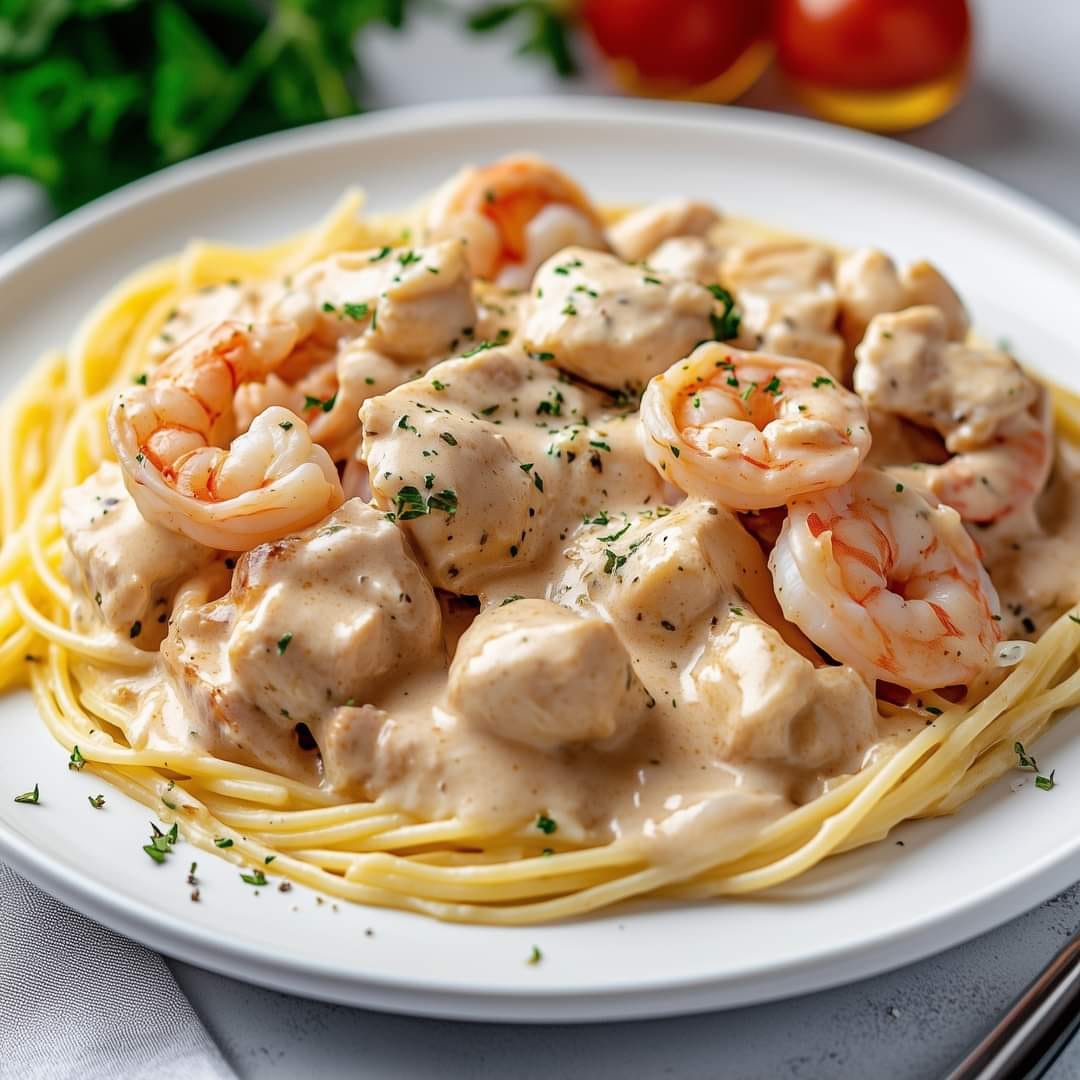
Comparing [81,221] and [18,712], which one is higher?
[81,221]

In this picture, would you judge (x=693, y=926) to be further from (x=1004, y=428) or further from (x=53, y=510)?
(x=53, y=510)

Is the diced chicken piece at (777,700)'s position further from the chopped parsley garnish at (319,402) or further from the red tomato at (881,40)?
the red tomato at (881,40)

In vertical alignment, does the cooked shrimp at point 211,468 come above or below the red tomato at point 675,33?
above

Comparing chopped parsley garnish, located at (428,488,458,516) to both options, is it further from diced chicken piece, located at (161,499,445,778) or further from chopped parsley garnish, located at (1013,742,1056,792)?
chopped parsley garnish, located at (1013,742,1056,792)

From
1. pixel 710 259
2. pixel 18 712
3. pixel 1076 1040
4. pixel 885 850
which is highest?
pixel 710 259

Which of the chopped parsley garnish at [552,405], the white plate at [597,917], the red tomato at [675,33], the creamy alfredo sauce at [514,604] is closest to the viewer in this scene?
the white plate at [597,917]

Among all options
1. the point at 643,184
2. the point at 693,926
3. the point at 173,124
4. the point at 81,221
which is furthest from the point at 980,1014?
the point at 173,124

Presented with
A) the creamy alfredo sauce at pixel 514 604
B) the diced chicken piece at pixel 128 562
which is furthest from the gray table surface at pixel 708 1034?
the diced chicken piece at pixel 128 562
